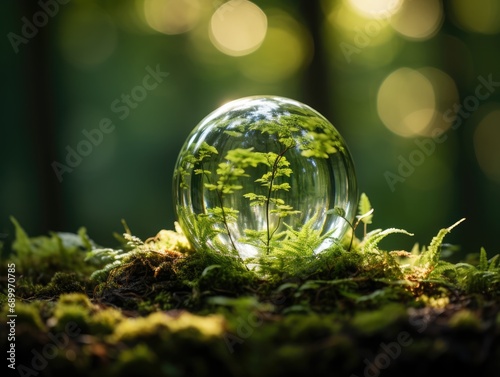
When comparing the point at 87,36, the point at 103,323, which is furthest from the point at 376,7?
the point at 103,323

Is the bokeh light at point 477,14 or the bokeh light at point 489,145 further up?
the bokeh light at point 477,14

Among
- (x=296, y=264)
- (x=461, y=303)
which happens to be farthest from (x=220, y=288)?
(x=461, y=303)

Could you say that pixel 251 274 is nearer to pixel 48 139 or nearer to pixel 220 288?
pixel 220 288

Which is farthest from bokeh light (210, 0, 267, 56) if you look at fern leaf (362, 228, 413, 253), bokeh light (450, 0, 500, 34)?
fern leaf (362, 228, 413, 253)

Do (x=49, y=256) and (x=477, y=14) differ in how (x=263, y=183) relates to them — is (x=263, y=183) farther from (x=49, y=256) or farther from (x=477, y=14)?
(x=477, y=14)

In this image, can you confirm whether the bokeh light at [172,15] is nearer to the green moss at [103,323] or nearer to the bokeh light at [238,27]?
the bokeh light at [238,27]

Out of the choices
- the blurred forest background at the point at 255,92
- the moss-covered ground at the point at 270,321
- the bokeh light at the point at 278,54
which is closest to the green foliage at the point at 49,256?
the moss-covered ground at the point at 270,321
